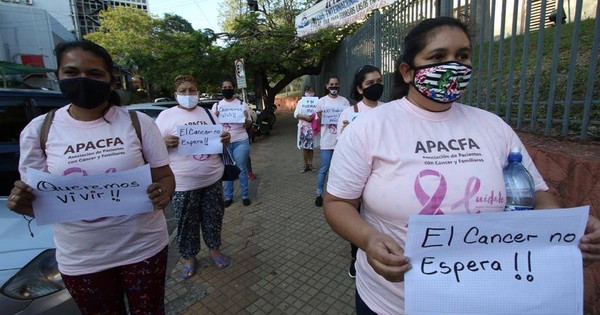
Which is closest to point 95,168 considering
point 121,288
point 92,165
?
point 92,165

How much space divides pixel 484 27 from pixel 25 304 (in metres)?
4.07

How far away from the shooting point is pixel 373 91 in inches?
133

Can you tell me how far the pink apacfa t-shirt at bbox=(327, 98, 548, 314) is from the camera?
120cm

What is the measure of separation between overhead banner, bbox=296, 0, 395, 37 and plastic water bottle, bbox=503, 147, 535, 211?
5.48 metres

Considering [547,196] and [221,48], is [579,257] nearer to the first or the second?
[547,196]

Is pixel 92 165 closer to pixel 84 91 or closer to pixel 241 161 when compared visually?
pixel 84 91

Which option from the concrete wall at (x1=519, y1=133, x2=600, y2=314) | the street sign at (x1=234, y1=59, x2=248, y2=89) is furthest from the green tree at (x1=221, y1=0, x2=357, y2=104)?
the concrete wall at (x1=519, y1=133, x2=600, y2=314)

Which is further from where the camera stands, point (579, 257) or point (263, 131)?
point (263, 131)

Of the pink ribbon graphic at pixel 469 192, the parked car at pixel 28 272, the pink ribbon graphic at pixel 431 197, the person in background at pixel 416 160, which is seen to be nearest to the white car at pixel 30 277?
the parked car at pixel 28 272

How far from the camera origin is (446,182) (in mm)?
1192

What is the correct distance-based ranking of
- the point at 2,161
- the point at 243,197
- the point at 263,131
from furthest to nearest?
the point at 263,131, the point at 243,197, the point at 2,161

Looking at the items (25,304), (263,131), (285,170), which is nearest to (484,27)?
(25,304)

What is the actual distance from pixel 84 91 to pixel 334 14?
771 cm

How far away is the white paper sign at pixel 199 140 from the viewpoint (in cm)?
314
